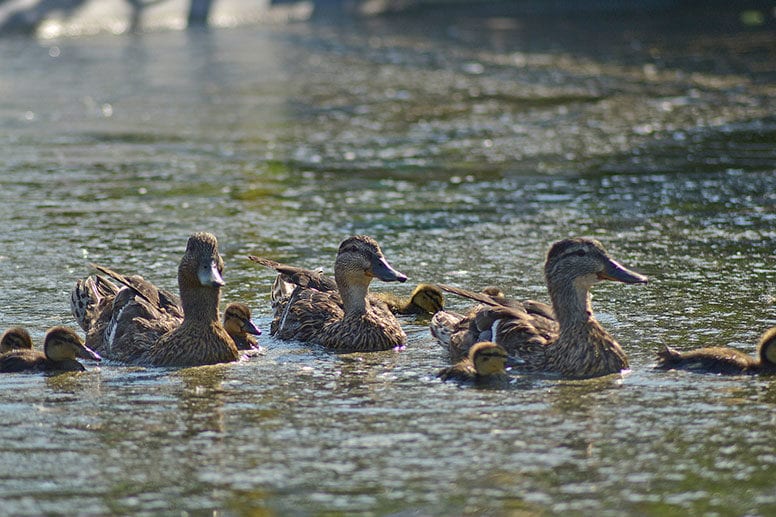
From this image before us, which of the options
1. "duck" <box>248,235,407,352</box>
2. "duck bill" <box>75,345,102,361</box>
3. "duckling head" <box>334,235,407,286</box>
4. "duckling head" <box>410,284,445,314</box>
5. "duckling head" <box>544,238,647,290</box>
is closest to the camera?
"duck bill" <box>75,345,102,361</box>

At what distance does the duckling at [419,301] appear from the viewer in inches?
344

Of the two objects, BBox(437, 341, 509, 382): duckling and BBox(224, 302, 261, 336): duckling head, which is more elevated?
A: BBox(224, 302, 261, 336): duckling head

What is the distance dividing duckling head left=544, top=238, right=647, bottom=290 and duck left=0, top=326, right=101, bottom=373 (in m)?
2.52

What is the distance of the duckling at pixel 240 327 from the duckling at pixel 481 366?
4.39ft

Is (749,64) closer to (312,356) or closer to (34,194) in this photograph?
(34,194)

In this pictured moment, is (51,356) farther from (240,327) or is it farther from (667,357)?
(667,357)

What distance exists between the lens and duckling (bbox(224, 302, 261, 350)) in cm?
802

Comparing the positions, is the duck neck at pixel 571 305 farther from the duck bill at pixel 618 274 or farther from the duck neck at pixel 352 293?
the duck neck at pixel 352 293

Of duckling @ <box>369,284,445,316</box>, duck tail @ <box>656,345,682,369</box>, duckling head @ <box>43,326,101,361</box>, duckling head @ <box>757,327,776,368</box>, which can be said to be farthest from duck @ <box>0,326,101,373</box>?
duckling head @ <box>757,327,776,368</box>

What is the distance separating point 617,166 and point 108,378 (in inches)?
291

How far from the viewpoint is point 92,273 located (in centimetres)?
953

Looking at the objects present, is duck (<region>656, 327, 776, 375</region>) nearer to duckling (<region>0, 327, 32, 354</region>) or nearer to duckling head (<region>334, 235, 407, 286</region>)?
duckling head (<region>334, 235, 407, 286</region>)

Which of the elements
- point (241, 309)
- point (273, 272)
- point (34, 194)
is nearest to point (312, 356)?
point (241, 309)

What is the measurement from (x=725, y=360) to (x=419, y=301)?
2257mm
